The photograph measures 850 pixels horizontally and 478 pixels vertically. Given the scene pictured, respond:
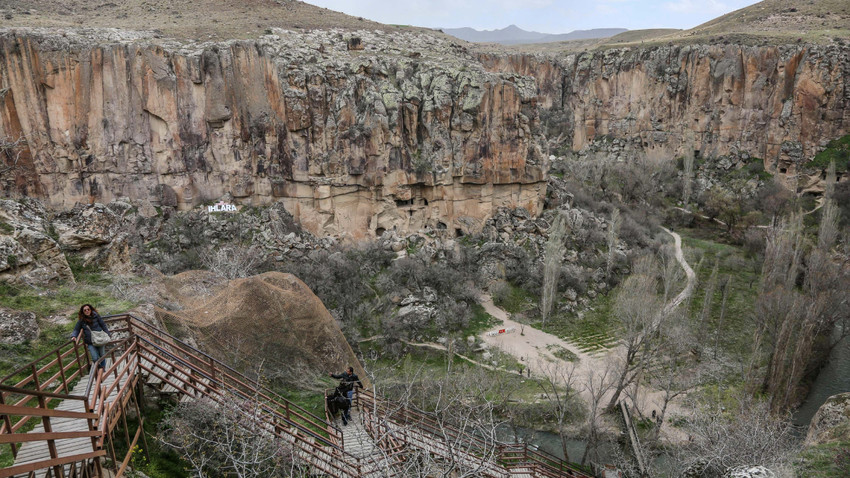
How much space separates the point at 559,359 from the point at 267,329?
1678cm

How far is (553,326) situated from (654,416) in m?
8.33

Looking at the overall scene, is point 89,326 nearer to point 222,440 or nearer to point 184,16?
point 222,440

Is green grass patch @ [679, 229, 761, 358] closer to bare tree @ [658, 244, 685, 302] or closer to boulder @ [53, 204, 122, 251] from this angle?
bare tree @ [658, 244, 685, 302]

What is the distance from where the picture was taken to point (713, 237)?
40844 millimetres

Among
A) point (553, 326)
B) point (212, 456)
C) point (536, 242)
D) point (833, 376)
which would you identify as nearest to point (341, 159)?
point (536, 242)

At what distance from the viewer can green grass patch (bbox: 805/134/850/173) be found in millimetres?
41656

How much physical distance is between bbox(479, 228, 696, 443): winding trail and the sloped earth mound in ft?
40.7

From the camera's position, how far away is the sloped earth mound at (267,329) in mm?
11672

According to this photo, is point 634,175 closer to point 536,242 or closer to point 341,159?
point 536,242

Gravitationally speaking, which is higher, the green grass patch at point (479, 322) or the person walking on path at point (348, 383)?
the person walking on path at point (348, 383)

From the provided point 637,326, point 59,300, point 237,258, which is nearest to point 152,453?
point 59,300

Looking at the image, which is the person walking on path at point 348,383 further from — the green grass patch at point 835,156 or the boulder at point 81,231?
the green grass patch at point 835,156

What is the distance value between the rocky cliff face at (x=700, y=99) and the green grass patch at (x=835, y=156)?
0.63 meters

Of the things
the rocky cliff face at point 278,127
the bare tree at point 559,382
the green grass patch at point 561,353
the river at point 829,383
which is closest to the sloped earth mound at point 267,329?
the bare tree at point 559,382
